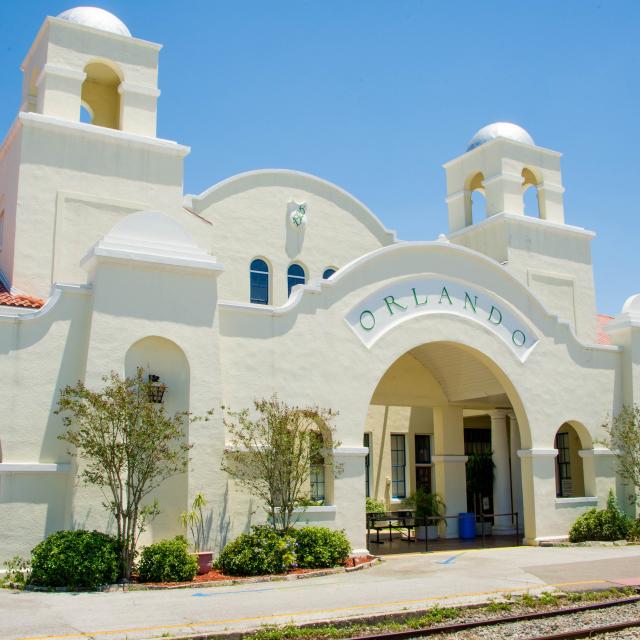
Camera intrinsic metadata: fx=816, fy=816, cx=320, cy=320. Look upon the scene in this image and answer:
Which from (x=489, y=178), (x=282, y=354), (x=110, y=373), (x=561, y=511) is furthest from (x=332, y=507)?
(x=489, y=178)

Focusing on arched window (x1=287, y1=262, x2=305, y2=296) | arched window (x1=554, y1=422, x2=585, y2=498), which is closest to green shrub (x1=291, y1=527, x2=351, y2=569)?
arched window (x1=287, y1=262, x2=305, y2=296)

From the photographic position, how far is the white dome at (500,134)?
2770 cm

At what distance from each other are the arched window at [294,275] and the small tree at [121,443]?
904 centimetres

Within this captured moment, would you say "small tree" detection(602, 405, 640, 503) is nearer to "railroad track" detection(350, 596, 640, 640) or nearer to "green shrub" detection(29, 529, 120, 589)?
A: "railroad track" detection(350, 596, 640, 640)

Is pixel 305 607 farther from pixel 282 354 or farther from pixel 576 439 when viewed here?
pixel 576 439

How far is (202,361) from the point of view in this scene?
16.7 m

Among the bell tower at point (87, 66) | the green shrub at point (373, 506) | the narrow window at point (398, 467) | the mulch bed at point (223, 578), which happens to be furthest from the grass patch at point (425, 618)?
the narrow window at point (398, 467)

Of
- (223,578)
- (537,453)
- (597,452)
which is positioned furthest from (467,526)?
(223,578)

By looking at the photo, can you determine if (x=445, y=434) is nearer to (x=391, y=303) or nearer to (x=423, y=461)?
(x=423, y=461)

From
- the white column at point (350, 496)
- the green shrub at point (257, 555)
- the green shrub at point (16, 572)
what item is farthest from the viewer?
the white column at point (350, 496)

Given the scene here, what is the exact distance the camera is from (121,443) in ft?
48.8

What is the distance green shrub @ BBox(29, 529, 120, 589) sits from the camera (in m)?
13.7

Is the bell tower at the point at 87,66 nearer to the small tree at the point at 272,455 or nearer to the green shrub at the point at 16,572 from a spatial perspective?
the small tree at the point at 272,455

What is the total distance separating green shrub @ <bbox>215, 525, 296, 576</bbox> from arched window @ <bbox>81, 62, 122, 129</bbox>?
513 inches
